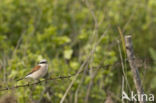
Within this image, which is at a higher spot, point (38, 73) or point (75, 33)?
point (75, 33)

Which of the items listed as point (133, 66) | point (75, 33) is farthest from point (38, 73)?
point (75, 33)

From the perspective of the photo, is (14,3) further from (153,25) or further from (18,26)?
(153,25)

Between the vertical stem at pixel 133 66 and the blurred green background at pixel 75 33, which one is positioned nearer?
the vertical stem at pixel 133 66

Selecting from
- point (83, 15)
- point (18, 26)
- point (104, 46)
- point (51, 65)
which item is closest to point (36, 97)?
point (51, 65)

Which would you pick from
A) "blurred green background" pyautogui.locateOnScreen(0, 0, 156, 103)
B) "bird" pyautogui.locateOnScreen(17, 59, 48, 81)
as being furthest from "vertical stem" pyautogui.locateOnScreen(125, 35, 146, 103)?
"blurred green background" pyautogui.locateOnScreen(0, 0, 156, 103)

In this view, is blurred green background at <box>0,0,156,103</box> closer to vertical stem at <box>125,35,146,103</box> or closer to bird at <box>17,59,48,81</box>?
bird at <box>17,59,48,81</box>

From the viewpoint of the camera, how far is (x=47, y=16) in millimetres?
8688

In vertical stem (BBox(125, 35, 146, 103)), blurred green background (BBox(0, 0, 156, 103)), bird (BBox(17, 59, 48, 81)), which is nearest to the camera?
vertical stem (BBox(125, 35, 146, 103))

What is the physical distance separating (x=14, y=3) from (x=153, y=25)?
3.89 meters

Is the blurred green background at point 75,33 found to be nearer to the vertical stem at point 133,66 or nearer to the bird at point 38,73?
the bird at point 38,73

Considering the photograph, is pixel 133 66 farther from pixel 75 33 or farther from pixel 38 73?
pixel 75 33

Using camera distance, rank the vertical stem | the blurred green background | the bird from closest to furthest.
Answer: the vertical stem → the bird → the blurred green background

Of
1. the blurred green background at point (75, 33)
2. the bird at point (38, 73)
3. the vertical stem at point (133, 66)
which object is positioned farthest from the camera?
the blurred green background at point (75, 33)

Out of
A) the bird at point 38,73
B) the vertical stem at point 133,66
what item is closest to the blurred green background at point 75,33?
the bird at point 38,73
